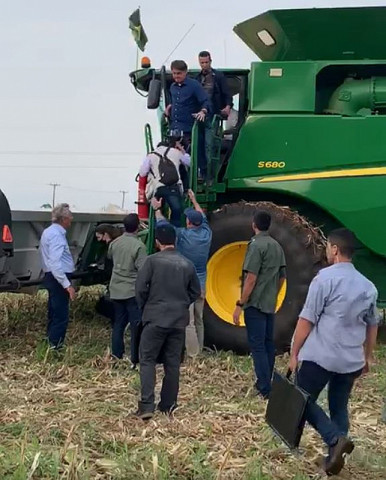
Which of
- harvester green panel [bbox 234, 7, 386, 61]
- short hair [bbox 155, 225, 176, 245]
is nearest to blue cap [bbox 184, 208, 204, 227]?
short hair [bbox 155, 225, 176, 245]

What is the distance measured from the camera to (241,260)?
30.0ft

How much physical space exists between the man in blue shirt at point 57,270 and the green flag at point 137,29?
8.93 ft

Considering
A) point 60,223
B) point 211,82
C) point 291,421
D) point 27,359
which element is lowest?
point 27,359

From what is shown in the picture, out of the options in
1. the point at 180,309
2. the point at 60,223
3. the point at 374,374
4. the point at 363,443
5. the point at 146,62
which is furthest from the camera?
the point at 146,62

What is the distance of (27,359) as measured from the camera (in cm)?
820

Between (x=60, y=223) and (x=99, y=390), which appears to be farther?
(x=60, y=223)

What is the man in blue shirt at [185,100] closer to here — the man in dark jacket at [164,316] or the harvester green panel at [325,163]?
the harvester green panel at [325,163]

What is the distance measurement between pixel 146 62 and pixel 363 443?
5435 mm

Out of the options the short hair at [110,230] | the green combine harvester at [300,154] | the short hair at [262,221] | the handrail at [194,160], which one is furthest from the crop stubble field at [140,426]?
the handrail at [194,160]

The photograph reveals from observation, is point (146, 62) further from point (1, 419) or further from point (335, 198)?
point (1, 419)

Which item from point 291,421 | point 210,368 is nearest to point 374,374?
point 210,368

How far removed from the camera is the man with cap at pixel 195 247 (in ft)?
26.7

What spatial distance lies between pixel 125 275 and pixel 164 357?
1910mm

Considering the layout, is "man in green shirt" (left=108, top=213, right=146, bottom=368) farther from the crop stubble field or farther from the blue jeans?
the blue jeans
